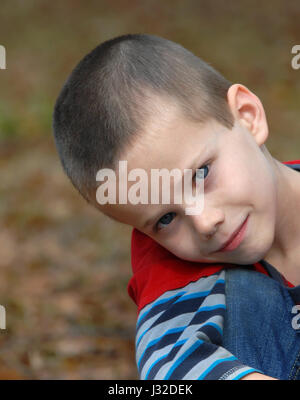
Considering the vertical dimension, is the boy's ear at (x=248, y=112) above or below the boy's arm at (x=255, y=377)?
above

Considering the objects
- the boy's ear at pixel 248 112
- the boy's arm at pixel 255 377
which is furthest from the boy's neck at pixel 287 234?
the boy's arm at pixel 255 377

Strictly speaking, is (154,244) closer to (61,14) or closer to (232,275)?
(232,275)

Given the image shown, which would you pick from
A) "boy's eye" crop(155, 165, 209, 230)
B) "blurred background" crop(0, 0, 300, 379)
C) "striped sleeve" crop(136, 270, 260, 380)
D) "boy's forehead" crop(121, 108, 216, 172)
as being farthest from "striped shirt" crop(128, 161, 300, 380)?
"blurred background" crop(0, 0, 300, 379)

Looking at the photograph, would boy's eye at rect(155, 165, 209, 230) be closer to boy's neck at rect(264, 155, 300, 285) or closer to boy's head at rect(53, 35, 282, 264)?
boy's head at rect(53, 35, 282, 264)

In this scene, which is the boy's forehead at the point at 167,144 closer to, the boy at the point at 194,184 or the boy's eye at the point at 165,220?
the boy at the point at 194,184

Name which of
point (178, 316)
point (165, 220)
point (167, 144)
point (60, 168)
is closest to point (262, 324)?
point (178, 316)

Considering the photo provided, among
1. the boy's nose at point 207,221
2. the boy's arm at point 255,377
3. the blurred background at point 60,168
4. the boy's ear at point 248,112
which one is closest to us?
the boy's arm at point 255,377

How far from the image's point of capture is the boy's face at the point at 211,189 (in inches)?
46.1

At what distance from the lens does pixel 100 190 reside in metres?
1.25

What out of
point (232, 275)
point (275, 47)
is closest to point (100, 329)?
point (232, 275)

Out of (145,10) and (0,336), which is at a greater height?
(145,10)

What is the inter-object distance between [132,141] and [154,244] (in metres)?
0.33

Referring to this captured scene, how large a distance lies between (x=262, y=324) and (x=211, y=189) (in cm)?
31

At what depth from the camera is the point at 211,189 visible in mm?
1191
